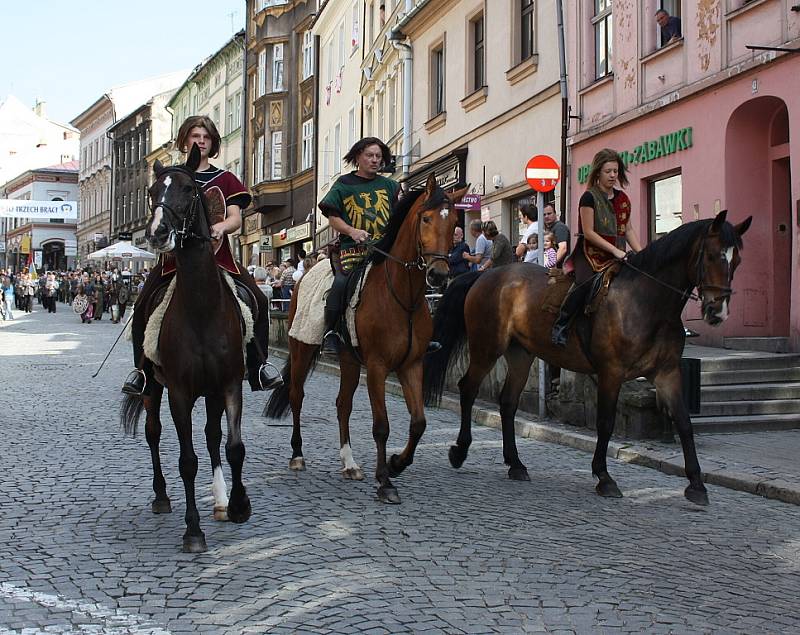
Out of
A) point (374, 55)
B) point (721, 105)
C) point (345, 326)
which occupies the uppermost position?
point (374, 55)

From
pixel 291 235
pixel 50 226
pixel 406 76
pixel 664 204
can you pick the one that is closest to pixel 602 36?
pixel 664 204

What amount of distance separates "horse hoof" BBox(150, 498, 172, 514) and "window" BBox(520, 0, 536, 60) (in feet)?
57.4

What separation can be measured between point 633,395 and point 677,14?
8.92 meters

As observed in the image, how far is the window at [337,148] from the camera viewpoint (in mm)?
42938

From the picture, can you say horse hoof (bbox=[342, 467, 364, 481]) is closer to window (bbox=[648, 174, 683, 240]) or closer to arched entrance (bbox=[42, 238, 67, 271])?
window (bbox=[648, 174, 683, 240])

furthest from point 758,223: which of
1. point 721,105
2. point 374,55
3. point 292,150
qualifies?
point 292,150

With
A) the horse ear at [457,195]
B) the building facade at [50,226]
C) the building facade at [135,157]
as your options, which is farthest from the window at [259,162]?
the building facade at [50,226]

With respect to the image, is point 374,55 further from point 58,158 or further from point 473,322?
point 58,158

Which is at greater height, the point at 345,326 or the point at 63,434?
the point at 345,326

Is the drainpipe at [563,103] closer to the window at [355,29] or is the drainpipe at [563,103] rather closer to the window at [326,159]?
the window at [355,29]

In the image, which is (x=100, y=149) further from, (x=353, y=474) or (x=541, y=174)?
(x=353, y=474)

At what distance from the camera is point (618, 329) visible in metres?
8.00

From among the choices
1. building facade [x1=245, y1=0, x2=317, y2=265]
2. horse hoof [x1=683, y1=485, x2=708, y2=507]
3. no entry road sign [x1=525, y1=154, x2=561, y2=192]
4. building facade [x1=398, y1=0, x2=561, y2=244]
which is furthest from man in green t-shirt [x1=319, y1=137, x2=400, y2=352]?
building facade [x1=245, y1=0, x2=317, y2=265]

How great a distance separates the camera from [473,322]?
955 centimetres
